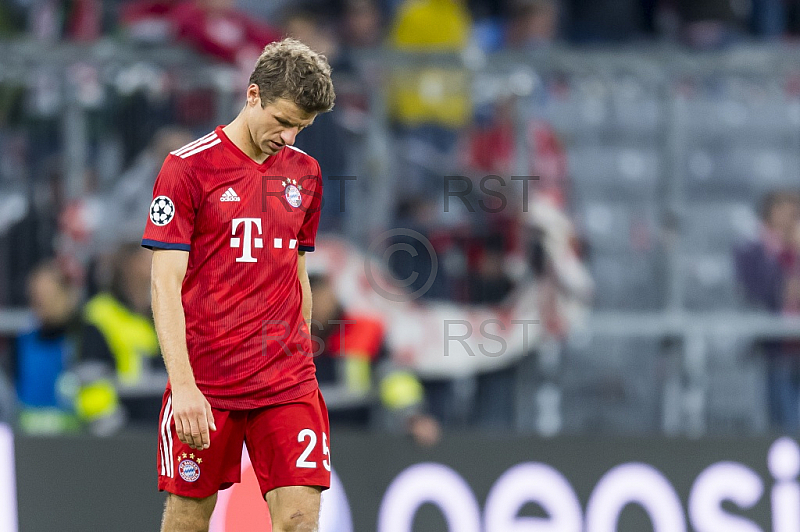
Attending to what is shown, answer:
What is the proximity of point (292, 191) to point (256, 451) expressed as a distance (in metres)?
0.96

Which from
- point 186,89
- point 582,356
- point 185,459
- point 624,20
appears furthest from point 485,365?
point 624,20

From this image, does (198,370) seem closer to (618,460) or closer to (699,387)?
(618,460)

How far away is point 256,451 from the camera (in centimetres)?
441

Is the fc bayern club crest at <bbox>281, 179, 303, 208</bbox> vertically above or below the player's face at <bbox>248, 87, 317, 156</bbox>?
below

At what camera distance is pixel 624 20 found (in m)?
8.84

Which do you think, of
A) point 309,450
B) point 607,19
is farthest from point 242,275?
point 607,19

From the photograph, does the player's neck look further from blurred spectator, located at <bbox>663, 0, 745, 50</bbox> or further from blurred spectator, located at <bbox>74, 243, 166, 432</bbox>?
blurred spectator, located at <bbox>663, 0, 745, 50</bbox>

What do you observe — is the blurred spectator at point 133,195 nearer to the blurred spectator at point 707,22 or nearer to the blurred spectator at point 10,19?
the blurred spectator at point 10,19

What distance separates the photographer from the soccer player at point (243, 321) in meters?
4.23

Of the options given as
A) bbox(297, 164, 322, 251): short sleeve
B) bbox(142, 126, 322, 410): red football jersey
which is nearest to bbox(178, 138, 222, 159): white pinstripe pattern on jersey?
bbox(142, 126, 322, 410): red football jersey

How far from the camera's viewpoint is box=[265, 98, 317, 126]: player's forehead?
160 inches

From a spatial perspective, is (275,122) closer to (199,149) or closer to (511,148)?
(199,149)

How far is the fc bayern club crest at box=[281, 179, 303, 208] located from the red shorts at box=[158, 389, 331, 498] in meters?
0.71

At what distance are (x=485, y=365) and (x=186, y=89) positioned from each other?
7.45ft
